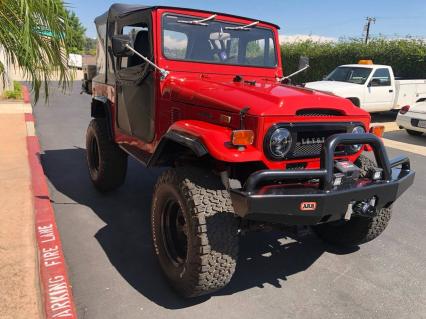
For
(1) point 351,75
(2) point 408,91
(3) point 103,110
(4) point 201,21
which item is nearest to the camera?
(4) point 201,21

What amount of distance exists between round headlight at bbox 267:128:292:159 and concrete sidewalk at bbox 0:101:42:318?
5.91ft

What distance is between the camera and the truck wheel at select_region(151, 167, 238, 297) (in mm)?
2578

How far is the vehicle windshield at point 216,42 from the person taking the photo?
366 cm

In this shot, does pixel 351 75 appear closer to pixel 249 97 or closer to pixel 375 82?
pixel 375 82

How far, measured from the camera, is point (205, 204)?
2604 mm

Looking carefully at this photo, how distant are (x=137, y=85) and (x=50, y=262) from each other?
68.0 inches

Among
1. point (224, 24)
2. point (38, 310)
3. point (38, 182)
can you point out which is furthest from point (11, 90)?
point (38, 310)

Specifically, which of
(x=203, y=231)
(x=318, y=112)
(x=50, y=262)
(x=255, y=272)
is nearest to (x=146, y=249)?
(x=50, y=262)

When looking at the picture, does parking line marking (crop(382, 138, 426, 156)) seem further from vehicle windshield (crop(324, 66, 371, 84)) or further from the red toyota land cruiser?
the red toyota land cruiser

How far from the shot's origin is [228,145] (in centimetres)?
255

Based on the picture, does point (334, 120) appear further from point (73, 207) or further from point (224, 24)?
point (73, 207)

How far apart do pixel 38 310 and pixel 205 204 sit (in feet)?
4.08

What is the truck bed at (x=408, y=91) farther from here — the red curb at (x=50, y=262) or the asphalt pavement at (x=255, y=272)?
the red curb at (x=50, y=262)

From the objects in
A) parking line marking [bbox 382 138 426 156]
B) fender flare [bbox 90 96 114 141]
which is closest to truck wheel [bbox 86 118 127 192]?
fender flare [bbox 90 96 114 141]
